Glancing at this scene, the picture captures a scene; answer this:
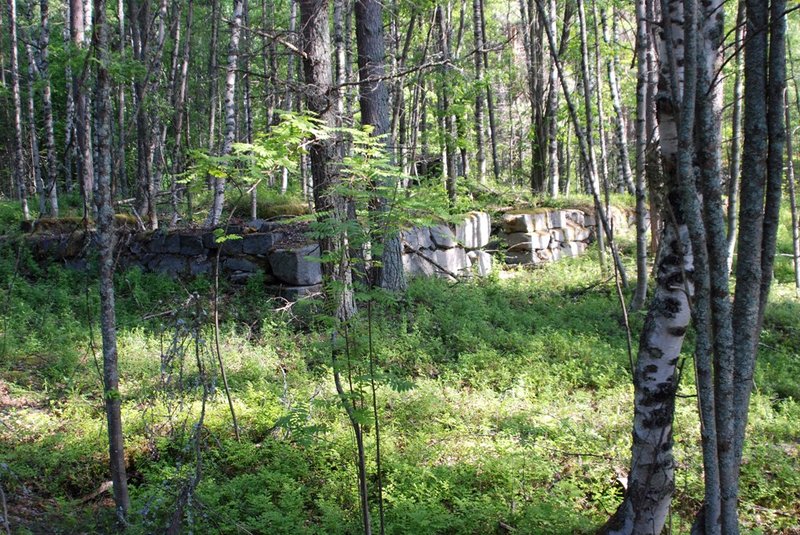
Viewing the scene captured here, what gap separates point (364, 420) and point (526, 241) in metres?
9.82

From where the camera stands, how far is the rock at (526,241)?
12.1m

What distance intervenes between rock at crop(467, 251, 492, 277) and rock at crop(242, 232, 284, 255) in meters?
4.10

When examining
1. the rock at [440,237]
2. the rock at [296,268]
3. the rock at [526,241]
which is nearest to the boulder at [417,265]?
the rock at [440,237]

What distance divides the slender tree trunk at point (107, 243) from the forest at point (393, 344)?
0.02m

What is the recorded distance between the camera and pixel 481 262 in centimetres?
1147

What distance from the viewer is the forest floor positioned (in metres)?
3.76

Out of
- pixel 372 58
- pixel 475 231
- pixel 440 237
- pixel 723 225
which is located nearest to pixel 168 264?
pixel 440 237

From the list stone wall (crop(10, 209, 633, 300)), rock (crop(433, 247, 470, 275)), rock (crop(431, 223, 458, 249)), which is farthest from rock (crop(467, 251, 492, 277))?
rock (crop(431, 223, 458, 249))

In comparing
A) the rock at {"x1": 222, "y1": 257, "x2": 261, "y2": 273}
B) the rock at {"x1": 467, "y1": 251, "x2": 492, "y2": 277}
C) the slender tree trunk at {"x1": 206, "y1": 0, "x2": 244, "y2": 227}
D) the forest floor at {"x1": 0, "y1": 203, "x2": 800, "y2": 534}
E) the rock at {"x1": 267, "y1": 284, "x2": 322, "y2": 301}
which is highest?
the slender tree trunk at {"x1": 206, "y1": 0, "x2": 244, "y2": 227}

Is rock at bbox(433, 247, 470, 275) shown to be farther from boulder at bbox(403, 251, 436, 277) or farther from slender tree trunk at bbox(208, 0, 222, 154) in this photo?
slender tree trunk at bbox(208, 0, 222, 154)

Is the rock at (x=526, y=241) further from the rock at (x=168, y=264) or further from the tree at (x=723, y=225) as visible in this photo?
the tree at (x=723, y=225)

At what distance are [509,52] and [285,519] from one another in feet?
57.2

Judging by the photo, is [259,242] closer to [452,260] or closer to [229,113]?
[229,113]

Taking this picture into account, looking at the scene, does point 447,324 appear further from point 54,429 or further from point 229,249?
point 54,429
